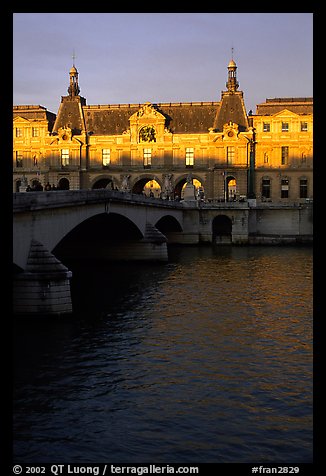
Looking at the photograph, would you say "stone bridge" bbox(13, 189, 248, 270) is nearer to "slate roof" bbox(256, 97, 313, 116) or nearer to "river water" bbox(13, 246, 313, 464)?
"river water" bbox(13, 246, 313, 464)

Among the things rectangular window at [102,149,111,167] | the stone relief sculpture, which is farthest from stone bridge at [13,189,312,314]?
rectangular window at [102,149,111,167]

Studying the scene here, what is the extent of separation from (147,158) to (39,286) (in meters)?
79.7

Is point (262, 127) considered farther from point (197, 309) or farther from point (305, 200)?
point (197, 309)

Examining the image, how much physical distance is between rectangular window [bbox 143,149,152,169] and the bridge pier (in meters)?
77.7

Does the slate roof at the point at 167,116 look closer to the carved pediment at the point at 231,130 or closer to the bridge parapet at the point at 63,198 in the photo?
the carved pediment at the point at 231,130

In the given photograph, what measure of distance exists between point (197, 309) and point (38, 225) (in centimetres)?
1068

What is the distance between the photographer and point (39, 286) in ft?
103

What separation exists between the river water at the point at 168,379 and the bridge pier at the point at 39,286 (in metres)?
0.79

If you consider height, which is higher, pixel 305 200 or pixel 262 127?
pixel 262 127

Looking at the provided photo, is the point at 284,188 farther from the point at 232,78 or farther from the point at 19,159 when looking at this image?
the point at 19,159

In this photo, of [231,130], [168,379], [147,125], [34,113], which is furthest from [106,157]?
[168,379]

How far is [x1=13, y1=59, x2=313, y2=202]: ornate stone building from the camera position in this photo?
10394 centimetres
